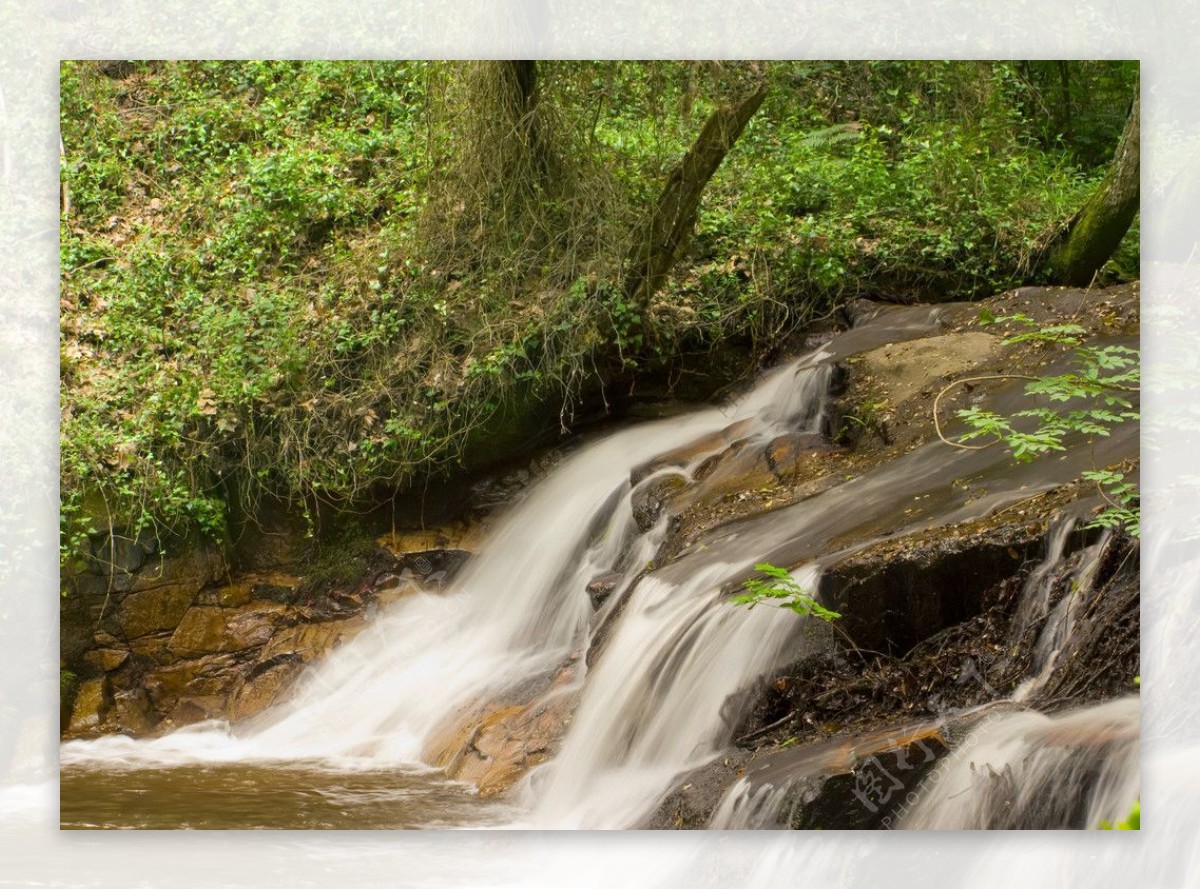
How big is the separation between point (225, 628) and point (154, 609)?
27 cm

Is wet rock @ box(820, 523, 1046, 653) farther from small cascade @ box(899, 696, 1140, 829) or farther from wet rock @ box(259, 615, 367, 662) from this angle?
wet rock @ box(259, 615, 367, 662)

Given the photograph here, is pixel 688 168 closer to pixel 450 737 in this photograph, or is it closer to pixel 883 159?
pixel 883 159

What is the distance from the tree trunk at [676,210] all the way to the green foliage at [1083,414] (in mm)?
1301

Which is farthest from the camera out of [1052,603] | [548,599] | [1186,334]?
[548,599]

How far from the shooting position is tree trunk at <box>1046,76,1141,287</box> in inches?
170

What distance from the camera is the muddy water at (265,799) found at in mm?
4098

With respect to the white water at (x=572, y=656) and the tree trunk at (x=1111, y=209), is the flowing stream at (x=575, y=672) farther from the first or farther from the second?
the tree trunk at (x=1111, y=209)

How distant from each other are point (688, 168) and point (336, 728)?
2.41m

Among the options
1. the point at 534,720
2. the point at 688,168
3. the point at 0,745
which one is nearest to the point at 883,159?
the point at 688,168

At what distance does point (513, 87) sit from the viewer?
4.70 meters

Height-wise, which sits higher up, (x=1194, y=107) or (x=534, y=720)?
(x=1194, y=107)

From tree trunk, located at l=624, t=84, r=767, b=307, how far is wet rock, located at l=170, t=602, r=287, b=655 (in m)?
1.80

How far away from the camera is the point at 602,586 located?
4.52 meters

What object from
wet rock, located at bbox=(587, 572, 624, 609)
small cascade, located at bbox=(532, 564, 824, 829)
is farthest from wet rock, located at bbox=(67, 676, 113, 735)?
wet rock, located at bbox=(587, 572, 624, 609)
